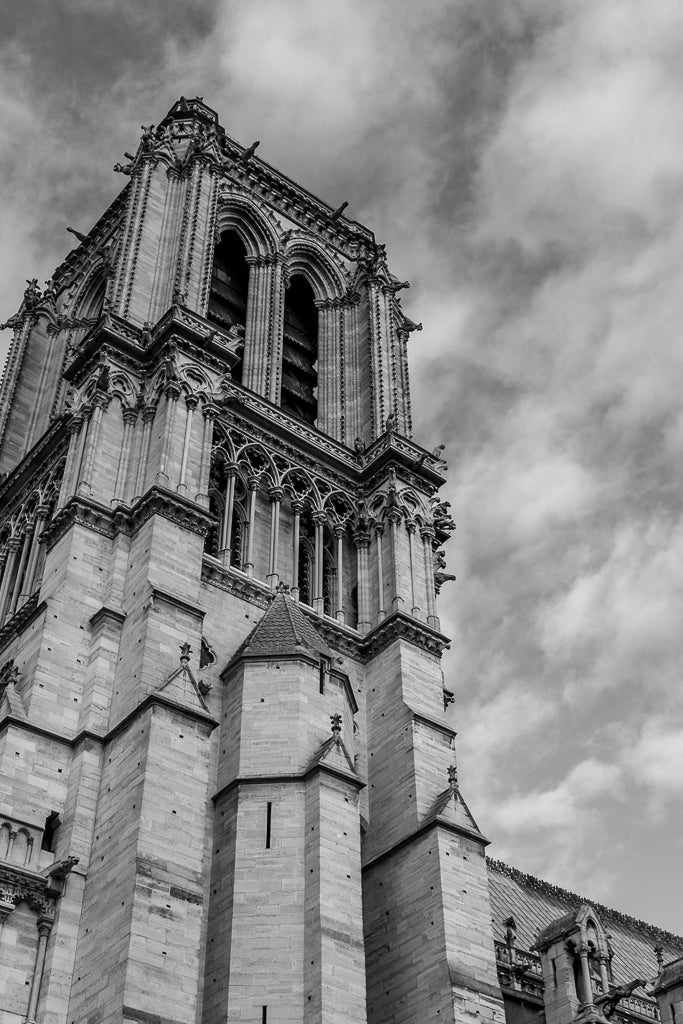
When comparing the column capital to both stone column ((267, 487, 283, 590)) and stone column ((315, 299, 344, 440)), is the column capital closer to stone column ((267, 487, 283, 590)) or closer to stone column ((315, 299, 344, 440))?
stone column ((267, 487, 283, 590))

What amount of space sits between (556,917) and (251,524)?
22.2 meters

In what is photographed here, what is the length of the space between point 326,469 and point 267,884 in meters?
18.0

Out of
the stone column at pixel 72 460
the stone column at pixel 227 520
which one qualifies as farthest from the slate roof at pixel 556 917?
the stone column at pixel 72 460

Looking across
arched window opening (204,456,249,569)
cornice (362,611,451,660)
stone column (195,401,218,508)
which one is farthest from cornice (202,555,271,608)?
cornice (362,611,451,660)

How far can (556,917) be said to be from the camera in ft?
169

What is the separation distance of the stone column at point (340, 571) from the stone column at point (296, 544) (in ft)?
4.63

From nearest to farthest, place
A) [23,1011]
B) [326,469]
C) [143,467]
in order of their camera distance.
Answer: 1. [23,1011]
2. [143,467]
3. [326,469]

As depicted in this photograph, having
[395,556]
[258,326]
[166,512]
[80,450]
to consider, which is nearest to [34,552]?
[80,450]

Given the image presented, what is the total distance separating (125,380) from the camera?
39.2 m

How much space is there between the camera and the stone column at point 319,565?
3972cm

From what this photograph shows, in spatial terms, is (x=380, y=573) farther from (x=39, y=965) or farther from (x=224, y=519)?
(x=39, y=965)

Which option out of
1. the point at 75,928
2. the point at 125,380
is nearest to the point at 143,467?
the point at 125,380

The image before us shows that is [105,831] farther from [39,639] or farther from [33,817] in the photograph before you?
[39,639]

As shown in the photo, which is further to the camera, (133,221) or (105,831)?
(133,221)
